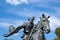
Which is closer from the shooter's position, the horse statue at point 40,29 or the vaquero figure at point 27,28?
the horse statue at point 40,29

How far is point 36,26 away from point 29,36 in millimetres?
676

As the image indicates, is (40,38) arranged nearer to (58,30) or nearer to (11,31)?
(11,31)

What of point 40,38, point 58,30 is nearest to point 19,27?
point 40,38

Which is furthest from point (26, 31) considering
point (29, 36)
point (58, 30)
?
point (58, 30)

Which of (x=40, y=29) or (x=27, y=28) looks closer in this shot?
(x=40, y=29)

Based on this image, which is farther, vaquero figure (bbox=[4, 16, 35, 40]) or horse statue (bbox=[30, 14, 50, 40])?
vaquero figure (bbox=[4, 16, 35, 40])

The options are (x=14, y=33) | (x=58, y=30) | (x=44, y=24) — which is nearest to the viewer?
(x=44, y=24)

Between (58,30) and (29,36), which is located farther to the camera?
(58,30)

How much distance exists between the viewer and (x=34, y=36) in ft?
51.2

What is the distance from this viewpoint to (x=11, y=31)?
53.5ft

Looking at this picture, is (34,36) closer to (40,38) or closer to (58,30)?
(40,38)

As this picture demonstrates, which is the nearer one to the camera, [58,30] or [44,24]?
[44,24]

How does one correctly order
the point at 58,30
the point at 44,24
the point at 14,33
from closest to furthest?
the point at 44,24 → the point at 14,33 → the point at 58,30

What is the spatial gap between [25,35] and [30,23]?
749 mm
